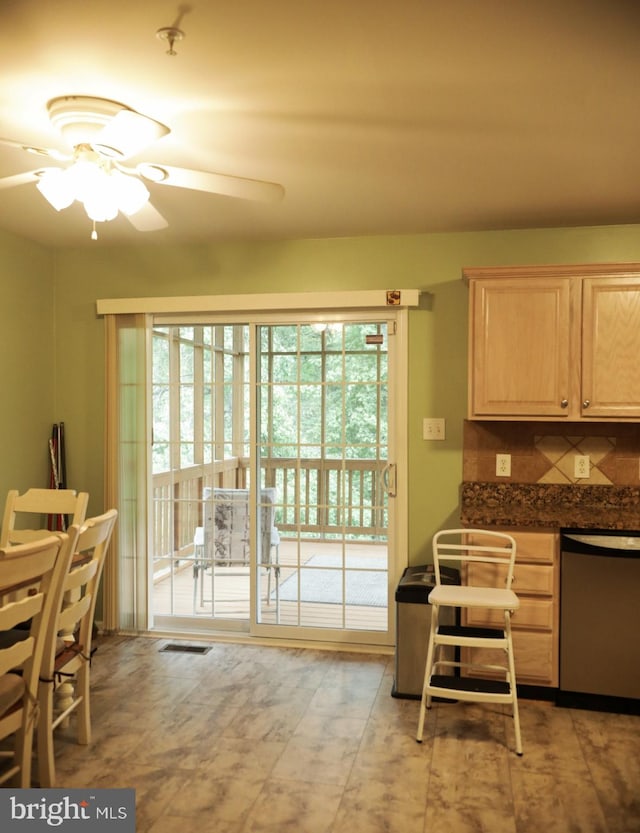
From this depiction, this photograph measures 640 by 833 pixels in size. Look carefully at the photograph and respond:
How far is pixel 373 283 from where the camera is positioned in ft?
13.9

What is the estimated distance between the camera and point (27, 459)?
4.42m

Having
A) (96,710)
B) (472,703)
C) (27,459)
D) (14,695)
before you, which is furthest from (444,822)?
(27,459)

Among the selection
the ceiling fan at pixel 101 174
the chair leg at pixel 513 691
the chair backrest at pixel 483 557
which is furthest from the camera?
the chair backrest at pixel 483 557

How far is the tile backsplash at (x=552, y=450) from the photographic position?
390 centimetres

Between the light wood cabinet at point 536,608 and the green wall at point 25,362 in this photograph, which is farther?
the green wall at point 25,362

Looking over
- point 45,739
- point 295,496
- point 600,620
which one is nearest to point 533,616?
point 600,620

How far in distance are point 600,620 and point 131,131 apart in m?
2.94

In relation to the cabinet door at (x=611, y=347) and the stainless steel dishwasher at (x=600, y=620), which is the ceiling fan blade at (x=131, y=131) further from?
the stainless steel dishwasher at (x=600, y=620)

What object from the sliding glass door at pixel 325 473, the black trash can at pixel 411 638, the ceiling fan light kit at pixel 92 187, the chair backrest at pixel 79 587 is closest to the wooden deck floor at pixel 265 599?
the sliding glass door at pixel 325 473

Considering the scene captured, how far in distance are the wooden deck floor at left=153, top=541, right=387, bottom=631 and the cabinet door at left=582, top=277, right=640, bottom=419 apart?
61.8 inches

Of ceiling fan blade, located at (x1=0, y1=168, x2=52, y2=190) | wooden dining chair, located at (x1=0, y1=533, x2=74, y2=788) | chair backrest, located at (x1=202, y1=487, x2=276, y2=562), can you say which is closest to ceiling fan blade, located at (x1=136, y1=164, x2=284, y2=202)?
ceiling fan blade, located at (x1=0, y1=168, x2=52, y2=190)

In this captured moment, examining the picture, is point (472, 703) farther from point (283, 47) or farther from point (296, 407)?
point (283, 47)

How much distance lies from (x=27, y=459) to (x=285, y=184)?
2.43 m

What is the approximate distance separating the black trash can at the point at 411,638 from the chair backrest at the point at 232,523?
117 centimetres
